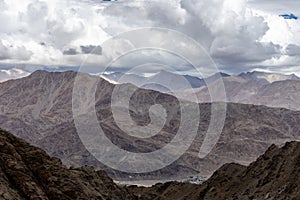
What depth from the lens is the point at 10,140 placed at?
79375 mm

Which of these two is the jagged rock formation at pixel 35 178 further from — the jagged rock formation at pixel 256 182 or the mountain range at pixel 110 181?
the jagged rock formation at pixel 256 182

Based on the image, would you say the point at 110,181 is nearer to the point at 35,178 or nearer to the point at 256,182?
the point at 35,178

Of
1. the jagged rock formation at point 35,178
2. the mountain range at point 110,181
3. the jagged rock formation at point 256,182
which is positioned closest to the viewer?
the jagged rock formation at point 35,178

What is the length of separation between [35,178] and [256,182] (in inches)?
3613

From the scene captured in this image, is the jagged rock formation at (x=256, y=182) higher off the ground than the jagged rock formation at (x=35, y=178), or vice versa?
the jagged rock formation at (x=35, y=178)

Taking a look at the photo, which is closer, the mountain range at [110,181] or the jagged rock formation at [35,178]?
the jagged rock formation at [35,178]

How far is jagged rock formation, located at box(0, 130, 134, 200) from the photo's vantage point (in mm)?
65562

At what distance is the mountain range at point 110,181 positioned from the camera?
68312mm

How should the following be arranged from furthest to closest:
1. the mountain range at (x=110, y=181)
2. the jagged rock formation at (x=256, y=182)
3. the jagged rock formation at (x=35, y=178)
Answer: the jagged rock formation at (x=256, y=182)
the mountain range at (x=110, y=181)
the jagged rock formation at (x=35, y=178)

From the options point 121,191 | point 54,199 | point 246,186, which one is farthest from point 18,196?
point 246,186

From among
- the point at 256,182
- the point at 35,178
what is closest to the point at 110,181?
the point at 35,178

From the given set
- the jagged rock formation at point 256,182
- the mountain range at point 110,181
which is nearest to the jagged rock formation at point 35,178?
the mountain range at point 110,181

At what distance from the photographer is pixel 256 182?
481ft

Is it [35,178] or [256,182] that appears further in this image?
[256,182]
